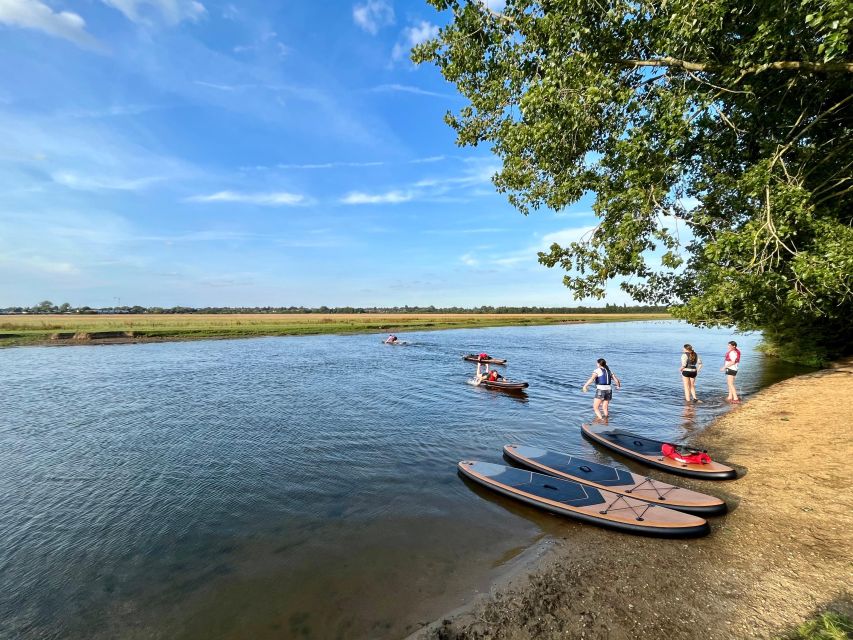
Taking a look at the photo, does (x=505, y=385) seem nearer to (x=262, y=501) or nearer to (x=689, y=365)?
(x=689, y=365)

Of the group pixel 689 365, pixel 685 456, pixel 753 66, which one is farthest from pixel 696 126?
pixel 689 365

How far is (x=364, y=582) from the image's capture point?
6988mm

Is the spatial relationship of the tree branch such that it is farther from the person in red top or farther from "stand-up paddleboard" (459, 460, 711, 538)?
the person in red top

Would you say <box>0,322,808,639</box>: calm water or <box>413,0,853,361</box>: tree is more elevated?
<box>413,0,853,361</box>: tree

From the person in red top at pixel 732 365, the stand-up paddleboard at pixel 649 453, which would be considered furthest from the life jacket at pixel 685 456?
the person in red top at pixel 732 365

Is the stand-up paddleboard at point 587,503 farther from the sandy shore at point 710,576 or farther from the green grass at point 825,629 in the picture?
the green grass at point 825,629

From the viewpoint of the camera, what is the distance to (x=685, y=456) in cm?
1107

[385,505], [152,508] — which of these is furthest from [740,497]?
[152,508]

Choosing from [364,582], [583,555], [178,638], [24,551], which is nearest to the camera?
[178,638]

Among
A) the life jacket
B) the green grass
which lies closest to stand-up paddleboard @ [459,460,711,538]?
the green grass

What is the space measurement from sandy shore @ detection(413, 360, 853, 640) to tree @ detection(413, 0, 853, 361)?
4468 mm

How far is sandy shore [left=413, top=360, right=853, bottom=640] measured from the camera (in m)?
5.65

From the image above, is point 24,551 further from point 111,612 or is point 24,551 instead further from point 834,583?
point 834,583

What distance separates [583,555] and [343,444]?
372 inches
